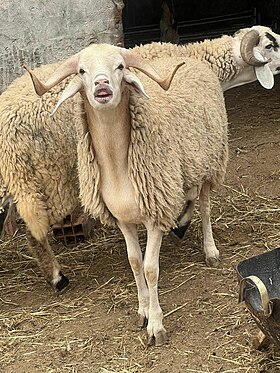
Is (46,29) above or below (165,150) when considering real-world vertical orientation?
above

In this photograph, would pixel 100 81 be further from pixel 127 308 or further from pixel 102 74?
pixel 127 308

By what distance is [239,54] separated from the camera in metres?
5.46

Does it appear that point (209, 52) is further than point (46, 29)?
No

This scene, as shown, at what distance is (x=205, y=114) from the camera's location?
14.3 ft

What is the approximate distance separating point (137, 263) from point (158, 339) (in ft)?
1.49

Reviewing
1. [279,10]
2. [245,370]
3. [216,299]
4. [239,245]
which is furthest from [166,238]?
[279,10]

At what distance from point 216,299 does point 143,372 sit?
827 millimetres

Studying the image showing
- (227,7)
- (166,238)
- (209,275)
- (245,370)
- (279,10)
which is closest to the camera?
(245,370)

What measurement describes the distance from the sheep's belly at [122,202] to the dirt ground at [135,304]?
72 centimetres

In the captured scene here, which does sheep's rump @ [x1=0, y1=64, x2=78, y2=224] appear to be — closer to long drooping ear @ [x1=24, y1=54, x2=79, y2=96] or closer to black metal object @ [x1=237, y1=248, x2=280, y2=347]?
long drooping ear @ [x1=24, y1=54, x2=79, y2=96]

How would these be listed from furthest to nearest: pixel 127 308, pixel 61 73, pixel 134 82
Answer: pixel 127 308 → pixel 61 73 → pixel 134 82

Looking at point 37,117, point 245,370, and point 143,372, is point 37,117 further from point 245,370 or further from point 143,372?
point 245,370

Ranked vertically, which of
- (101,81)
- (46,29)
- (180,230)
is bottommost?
(180,230)

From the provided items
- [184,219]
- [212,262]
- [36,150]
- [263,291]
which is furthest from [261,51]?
[263,291]
